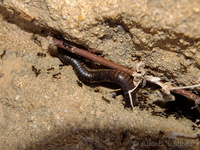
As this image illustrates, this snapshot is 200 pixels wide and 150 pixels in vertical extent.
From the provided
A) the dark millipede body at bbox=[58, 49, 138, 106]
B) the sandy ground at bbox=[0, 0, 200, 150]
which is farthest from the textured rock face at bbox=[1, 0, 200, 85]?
the dark millipede body at bbox=[58, 49, 138, 106]

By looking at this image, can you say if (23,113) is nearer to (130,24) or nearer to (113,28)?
(113,28)

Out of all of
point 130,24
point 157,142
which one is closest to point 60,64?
point 130,24

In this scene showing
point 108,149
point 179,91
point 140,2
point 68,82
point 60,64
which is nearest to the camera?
point 140,2

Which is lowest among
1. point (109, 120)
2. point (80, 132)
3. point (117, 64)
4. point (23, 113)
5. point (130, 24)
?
point (23, 113)

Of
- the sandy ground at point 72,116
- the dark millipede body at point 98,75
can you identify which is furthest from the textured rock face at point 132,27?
the dark millipede body at point 98,75

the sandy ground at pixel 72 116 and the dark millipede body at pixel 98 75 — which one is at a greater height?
the dark millipede body at pixel 98 75

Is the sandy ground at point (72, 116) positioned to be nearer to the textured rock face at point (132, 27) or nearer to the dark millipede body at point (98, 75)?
the textured rock face at point (132, 27)

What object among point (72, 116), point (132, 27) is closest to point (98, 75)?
point (72, 116)
